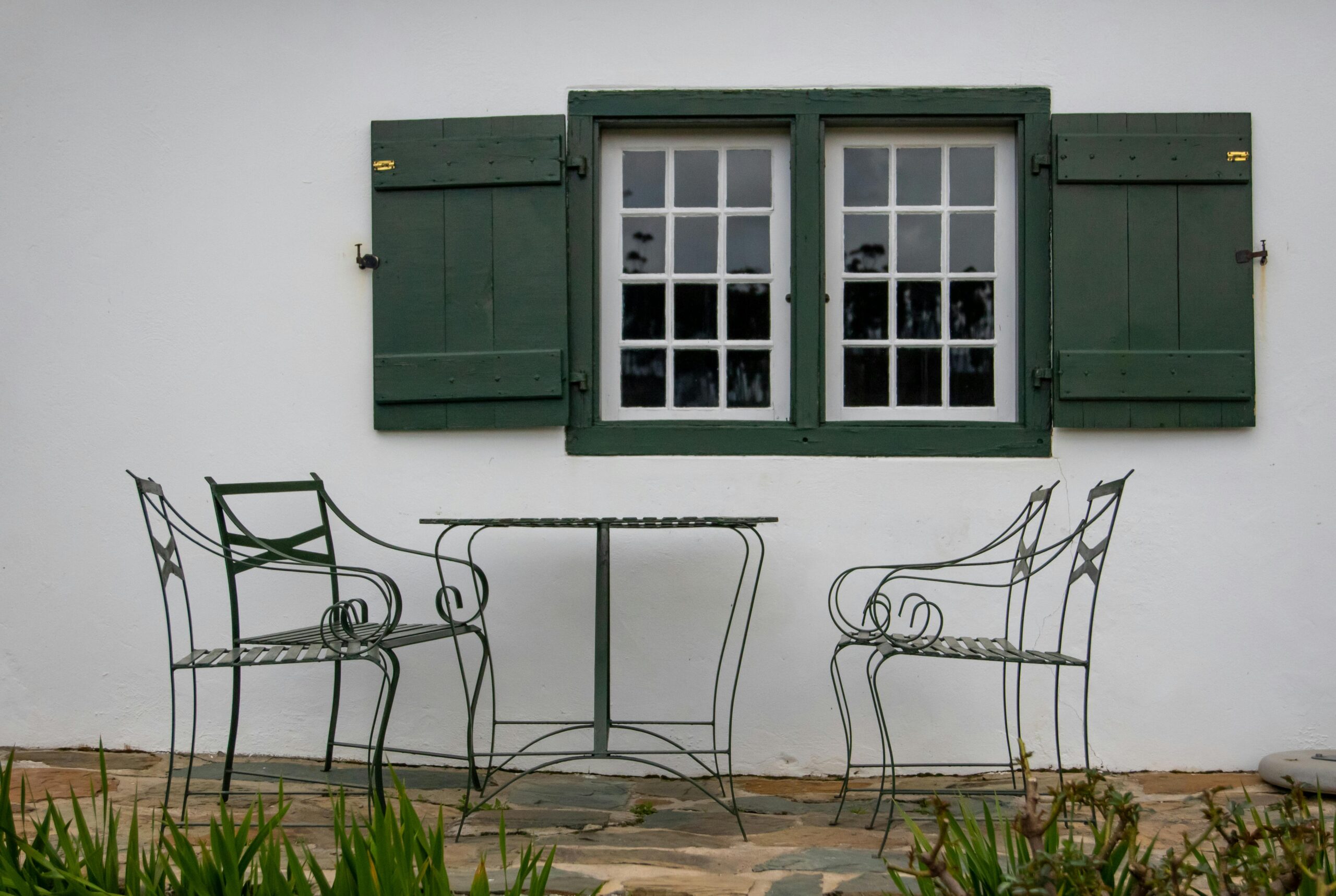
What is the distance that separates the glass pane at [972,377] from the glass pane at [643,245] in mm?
1072

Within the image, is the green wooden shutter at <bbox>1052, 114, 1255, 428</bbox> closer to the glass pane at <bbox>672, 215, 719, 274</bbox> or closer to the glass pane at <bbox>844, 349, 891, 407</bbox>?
the glass pane at <bbox>844, 349, 891, 407</bbox>

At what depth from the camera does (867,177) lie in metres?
3.88

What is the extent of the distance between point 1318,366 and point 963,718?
1.64m

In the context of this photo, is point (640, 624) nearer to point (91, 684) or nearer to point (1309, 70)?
point (91, 684)

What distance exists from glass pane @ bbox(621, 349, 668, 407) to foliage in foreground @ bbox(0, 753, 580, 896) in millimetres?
2070

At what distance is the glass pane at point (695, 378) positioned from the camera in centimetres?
388

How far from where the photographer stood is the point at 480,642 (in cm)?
377

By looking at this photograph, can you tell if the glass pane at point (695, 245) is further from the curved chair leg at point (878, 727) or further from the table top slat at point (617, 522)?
the curved chair leg at point (878, 727)

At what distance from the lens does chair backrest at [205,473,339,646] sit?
10.6 ft

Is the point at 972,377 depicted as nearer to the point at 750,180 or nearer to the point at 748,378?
the point at 748,378

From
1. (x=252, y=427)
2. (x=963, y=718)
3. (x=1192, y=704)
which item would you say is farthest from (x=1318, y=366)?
(x=252, y=427)

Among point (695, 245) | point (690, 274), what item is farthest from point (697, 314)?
point (695, 245)

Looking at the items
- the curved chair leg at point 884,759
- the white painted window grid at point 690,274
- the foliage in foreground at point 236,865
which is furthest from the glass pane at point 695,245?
the foliage in foreground at point 236,865

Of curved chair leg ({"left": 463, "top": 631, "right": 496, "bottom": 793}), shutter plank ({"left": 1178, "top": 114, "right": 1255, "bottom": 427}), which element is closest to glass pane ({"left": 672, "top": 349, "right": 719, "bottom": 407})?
curved chair leg ({"left": 463, "top": 631, "right": 496, "bottom": 793})
